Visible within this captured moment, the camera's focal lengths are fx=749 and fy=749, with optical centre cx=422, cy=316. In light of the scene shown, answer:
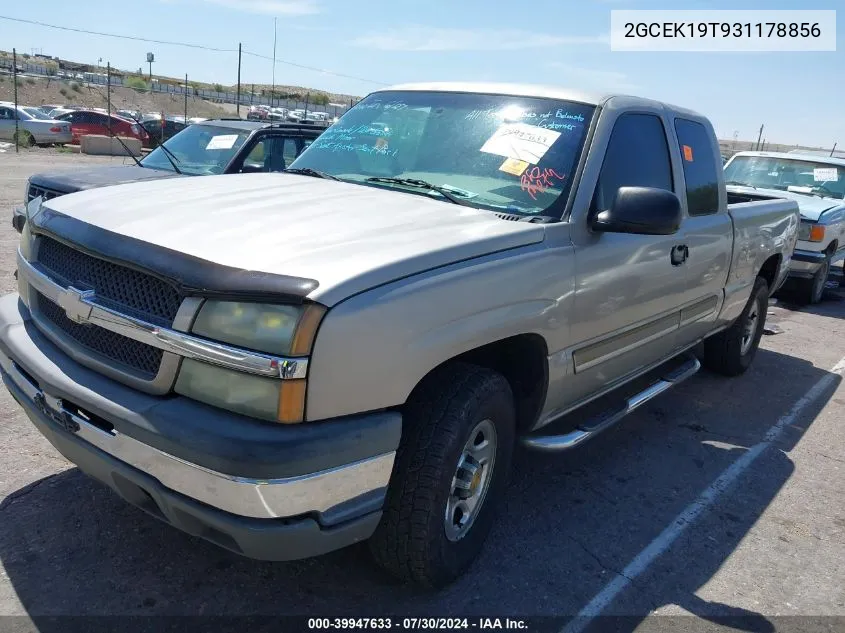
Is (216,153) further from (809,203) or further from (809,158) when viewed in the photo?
(809,158)

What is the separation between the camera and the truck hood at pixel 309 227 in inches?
94.0

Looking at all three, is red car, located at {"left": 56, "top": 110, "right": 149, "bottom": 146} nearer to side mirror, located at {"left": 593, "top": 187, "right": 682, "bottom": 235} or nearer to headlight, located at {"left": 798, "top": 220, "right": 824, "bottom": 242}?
headlight, located at {"left": 798, "top": 220, "right": 824, "bottom": 242}

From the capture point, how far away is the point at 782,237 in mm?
6078

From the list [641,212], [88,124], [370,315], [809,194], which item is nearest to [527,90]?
[641,212]

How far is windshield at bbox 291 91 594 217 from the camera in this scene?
342cm

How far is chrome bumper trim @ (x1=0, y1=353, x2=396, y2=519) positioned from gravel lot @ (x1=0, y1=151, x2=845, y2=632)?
2.28 feet

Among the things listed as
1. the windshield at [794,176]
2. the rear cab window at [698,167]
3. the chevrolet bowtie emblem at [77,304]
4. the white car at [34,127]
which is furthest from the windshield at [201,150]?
the white car at [34,127]

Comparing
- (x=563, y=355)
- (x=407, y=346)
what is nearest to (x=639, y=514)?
(x=563, y=355)

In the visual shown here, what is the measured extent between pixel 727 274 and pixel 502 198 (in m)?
2.33

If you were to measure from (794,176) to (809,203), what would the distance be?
2.56ft

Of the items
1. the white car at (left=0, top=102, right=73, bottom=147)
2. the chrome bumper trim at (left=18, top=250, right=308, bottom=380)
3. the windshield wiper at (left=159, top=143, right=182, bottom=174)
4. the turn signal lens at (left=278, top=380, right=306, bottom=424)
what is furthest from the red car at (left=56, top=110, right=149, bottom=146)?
the turn signal lens at (left=278, top=380, right=306, bottom=424)

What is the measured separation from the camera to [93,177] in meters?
6.89

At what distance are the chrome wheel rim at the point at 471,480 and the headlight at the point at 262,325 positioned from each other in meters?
0.91

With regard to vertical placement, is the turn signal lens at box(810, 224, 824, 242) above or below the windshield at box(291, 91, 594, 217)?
below
